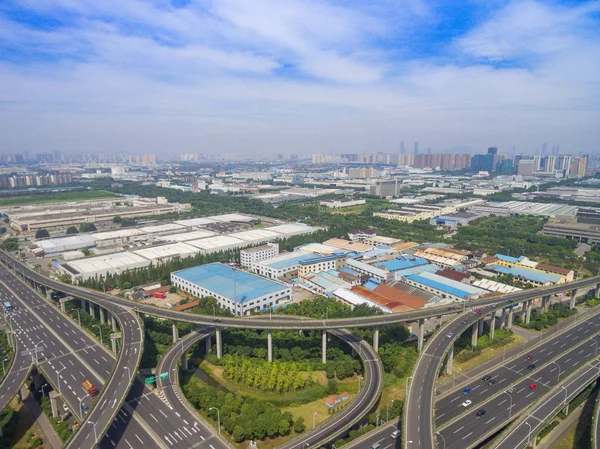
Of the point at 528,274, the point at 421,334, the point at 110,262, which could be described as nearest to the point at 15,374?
the point at 110,262

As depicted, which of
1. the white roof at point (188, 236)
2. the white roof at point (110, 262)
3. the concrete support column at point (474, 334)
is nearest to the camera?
the concrete support column at point (474, 334)

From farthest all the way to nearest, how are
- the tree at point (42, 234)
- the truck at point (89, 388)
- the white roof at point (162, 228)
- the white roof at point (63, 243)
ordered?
the white roof at point (162, 228) → the tree at point (42, 234) → the white roof at point (63, 243) → the truck at point (89, 388)

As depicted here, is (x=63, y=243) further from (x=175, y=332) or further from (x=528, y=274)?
(x=528, y=274)

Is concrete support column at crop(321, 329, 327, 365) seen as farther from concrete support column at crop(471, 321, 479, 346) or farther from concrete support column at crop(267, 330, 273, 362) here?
concrete support column at crop(471, 321, 479, 346)

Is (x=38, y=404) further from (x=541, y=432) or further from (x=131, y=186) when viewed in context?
(x=131, y=186)

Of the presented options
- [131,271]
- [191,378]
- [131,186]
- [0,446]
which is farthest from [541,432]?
[131,186]

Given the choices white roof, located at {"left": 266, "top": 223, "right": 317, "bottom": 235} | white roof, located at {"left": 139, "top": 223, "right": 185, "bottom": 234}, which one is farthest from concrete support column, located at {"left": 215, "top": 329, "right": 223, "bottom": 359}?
white roof, located at {"left": 139, "top": 223, "right": 185, "bottom": 234}

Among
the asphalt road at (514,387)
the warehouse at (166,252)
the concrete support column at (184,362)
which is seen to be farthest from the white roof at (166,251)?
the asphalt road at (514,387)

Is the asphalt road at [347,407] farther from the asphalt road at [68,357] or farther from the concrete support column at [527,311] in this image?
the concrete support column at [527,311]

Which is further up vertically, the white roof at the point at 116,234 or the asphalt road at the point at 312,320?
the asphalt road at the point at 312,320
